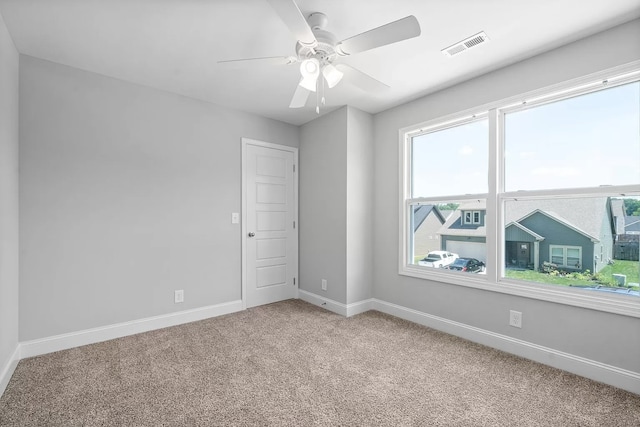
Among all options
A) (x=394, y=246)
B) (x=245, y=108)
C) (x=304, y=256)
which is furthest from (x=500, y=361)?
(x=245, y=108)

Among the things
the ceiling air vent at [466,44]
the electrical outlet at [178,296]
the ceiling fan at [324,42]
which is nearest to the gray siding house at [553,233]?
the ceiling air vent at [466,44]

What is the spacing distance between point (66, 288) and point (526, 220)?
401 cm

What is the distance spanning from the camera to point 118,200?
281 centimetres

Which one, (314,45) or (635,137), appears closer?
(314,45)

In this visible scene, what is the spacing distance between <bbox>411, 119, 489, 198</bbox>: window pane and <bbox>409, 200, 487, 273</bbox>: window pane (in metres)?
0.15

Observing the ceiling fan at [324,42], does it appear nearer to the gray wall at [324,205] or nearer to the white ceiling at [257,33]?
the white ceiling at [257,33]

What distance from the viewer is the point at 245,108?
356cm

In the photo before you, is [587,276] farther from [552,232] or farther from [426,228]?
[426,228]

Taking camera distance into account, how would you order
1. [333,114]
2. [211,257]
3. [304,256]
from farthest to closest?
[304,256] < [333,114] < [211,257]

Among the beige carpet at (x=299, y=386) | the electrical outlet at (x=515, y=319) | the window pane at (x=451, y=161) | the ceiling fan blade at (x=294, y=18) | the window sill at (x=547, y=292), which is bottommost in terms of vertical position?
the beige carpet at (x=299, y=386)

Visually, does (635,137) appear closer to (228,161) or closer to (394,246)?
(394,246)

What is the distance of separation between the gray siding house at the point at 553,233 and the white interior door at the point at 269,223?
2222 mm

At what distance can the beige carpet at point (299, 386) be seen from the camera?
171 cm

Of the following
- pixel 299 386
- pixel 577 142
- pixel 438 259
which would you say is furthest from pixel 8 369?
pixel 577 142
